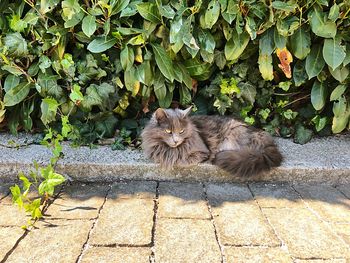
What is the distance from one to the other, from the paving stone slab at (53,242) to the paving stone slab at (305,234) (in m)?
1.18

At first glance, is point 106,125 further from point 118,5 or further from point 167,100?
point 118,5

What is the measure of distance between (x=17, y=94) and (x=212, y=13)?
1.77 m

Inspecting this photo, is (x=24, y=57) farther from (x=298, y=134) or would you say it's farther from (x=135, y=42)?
(x=298, y=134)

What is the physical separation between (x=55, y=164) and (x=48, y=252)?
99cm

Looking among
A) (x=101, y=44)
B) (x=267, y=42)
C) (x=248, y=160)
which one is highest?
(x=267, y=42)

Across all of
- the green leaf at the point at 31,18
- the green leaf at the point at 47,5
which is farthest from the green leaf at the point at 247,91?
the green leaf at the point at 31,18

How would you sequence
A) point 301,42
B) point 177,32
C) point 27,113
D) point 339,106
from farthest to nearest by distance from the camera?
point 27,113 < point 339,106 < point 301,42 < point 177,32

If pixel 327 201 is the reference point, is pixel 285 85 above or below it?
above

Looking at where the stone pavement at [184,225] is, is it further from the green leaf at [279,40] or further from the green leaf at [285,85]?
the green leaf at [279,40]

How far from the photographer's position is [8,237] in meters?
1.78

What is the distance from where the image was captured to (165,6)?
8.00 ft

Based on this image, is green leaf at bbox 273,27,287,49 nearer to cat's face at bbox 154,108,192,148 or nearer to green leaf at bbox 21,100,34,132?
cat's face at bbox 154,108,192,148

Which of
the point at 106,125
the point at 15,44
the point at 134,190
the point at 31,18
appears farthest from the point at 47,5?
the point at 134,190

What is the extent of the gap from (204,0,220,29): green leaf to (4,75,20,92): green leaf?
5.56ft
